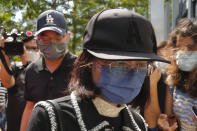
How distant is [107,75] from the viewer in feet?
5.04

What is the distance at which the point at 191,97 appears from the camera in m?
2.75

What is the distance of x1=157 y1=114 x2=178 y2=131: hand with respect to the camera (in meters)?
2.78

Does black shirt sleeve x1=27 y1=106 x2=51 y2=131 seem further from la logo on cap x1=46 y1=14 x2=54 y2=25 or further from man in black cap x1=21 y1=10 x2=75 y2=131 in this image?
la logo on cap x1=46 y1=14 x2=54 y2=25

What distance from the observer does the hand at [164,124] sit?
9.12 feet

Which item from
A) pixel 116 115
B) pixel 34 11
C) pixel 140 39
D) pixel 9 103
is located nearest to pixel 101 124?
pixel 116 115

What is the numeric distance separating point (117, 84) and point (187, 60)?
1594 mm

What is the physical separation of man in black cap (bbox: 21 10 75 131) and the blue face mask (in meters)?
1.03

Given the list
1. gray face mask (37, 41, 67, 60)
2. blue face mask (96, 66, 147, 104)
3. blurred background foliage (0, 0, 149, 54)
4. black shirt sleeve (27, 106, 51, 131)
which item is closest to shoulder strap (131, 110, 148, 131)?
blue face mask (96, 66, 147, 104)

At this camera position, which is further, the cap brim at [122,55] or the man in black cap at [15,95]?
the man in black cap at [15,95]

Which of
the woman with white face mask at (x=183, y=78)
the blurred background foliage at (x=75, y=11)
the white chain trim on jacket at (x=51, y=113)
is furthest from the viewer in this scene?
the blurred background foliage at (x=75, y=11)

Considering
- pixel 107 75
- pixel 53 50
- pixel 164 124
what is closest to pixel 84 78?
pixel 107 75

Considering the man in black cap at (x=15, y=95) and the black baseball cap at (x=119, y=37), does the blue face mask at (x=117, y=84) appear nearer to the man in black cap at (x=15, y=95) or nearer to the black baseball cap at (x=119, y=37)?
the black baseball cap at (x=119, y=37)

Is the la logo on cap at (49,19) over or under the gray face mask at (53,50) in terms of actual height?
over

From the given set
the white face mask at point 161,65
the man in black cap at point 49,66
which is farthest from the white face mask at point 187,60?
the man in black cap at point 49,66
